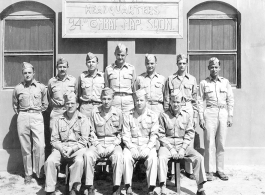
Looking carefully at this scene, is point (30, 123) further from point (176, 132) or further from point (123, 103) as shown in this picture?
point (176, 132)

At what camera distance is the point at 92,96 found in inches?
239

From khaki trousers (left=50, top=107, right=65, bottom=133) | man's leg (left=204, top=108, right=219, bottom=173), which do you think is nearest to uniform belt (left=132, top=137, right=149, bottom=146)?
man's leg (left=204, top=108, right=219, bottom=173)

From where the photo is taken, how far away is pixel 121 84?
6043 millimetres

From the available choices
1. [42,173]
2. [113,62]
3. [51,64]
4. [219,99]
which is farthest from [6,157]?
[219,99]

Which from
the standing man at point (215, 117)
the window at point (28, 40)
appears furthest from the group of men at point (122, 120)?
the window at point (28, 40)

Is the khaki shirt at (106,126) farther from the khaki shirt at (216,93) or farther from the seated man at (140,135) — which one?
the khaki shirt at (216,93)

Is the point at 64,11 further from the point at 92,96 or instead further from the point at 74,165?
the point at 74,165

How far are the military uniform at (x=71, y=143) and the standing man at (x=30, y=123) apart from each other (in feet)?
2.23

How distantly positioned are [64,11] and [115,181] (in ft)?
10.7

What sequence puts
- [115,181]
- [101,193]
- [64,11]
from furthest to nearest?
[64,11] < [101,193] < [115,181]

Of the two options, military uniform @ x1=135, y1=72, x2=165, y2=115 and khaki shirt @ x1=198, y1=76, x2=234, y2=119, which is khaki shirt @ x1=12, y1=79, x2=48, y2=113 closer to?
military uniform @ x1=135, y1=72, x2=165, y2=115

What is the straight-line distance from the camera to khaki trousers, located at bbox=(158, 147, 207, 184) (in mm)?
5064

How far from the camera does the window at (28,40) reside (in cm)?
689

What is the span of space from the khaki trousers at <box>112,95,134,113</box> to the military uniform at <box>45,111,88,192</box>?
725mm
